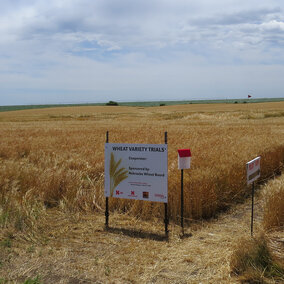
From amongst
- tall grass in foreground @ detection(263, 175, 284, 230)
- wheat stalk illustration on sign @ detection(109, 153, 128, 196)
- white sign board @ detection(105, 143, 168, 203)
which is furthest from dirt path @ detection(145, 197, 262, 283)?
wheat stalk illustration on sign @ detection(109, 153, 128, 196)

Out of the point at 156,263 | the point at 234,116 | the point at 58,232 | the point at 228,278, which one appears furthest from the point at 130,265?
the point at 234,116

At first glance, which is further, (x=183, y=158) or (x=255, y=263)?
(x=183, y=158)

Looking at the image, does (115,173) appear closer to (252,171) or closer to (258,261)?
(252,171)

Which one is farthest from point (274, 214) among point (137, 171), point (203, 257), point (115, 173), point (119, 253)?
point (115, 173)

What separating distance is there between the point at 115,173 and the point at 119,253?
1.34 metres

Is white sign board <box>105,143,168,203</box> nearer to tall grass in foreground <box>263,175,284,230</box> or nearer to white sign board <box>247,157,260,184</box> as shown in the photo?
white sign board <box>247,157,260,184</box>

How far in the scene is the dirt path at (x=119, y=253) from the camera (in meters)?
3.93

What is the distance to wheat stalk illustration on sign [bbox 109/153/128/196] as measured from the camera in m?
5.46

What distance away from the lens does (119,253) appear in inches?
180

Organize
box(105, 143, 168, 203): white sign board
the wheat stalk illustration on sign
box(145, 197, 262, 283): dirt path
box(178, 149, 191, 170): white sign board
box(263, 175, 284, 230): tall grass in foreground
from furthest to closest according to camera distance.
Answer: the wheat stalk illustration on sign, box(178, 149, 191, 170): white sign board, box(105, 143, 168, 203): white sign board, box(263, 175, 284, 230): tall grass in foreground, box(145, 197, 262, 283): dirt path

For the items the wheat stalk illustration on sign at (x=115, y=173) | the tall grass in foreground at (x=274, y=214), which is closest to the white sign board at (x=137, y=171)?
the wheat stalk illustration on sign at (x=115, y=173)

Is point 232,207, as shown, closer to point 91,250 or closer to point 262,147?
point 91,250

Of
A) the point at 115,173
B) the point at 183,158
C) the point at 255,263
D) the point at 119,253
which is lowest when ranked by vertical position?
the point at 119,253

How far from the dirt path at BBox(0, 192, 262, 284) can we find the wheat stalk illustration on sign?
650 millimetres
